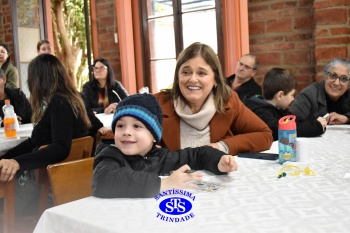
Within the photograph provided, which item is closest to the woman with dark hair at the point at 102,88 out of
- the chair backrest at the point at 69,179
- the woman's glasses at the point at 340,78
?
the woman's glasses at the point at 340,78

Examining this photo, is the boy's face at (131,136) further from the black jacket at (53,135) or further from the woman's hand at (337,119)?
the woman's hand at (337,119)

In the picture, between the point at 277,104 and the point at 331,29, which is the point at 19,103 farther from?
the point at 331,29

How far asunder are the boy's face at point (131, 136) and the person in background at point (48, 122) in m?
0.79

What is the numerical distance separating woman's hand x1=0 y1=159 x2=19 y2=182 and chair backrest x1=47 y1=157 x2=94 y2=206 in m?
0.47

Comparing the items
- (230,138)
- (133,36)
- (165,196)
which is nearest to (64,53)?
(133,36)

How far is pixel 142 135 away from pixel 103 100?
3269 mm

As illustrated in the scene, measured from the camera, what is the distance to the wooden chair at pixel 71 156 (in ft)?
6.73

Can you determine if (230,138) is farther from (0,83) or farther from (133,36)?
(133,36)

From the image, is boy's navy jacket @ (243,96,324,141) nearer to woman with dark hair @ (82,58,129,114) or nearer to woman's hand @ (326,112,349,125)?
woman's hand @ (326,112,349,125)

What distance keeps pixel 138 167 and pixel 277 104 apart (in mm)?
1298

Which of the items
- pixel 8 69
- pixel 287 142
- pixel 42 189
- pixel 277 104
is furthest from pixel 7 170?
pixel 8 69

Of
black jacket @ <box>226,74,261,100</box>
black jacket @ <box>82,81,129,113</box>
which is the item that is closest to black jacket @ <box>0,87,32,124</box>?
black jacket @ <box>82,81,129,113</box>

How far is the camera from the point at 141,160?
4.54 ft

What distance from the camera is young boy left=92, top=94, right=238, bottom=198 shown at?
1152 millimetres
